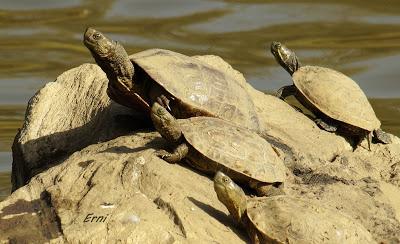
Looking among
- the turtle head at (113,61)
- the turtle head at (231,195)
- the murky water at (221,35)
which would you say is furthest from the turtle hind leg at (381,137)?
the murky water at (221,35)

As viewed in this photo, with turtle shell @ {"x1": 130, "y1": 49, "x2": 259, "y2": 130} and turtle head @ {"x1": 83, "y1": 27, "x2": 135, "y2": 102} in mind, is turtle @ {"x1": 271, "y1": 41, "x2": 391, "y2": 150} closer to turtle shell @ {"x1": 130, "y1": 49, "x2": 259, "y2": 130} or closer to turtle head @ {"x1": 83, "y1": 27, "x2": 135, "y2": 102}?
turtle shell @ {"x1": 130, "y1": 49, "x2": 259, "y2": 130}

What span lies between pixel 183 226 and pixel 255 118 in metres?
1.43

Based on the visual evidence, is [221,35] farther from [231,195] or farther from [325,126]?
[231,195]

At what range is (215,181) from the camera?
18.2 ft

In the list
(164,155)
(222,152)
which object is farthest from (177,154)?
(222,152)

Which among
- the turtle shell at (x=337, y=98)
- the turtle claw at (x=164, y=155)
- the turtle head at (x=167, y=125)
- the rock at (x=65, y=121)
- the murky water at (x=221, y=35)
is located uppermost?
the turtle head at (x=167, y=125)

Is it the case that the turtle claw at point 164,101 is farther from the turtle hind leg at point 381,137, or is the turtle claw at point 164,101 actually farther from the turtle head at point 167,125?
the turtle hind leg at point 381,137

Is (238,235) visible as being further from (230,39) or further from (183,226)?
(230,39)

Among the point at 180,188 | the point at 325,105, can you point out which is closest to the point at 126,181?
the point at 180,188

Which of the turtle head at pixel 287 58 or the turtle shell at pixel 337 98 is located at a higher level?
the turtle shell at pixel 337 98

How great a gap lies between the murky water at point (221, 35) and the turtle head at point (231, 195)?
529 centimetres

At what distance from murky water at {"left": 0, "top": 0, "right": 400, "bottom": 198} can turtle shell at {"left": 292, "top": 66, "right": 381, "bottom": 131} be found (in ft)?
9.19

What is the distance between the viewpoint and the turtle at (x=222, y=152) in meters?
5.90

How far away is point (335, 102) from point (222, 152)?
1.98m
